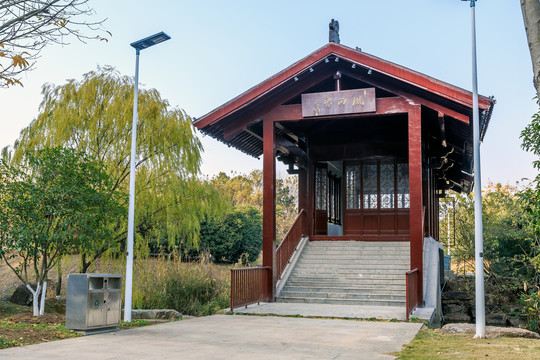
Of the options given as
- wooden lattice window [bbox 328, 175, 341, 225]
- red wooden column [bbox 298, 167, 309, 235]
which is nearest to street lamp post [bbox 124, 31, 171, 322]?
red wooden column [bbox 298, 167, 309, 235]

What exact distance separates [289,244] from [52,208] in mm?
6727

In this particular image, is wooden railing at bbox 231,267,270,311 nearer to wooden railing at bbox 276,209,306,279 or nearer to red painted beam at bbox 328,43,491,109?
wooden railing at bbox 276,209,306,279

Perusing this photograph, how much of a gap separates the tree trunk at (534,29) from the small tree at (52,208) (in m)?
9.12

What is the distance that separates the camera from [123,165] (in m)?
15.5

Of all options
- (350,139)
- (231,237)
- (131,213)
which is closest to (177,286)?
(131,213)

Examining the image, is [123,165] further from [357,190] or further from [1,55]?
[1,55]

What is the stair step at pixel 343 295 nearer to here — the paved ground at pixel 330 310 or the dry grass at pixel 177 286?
the paved ground at pixel 330 310

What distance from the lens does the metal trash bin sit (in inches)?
349

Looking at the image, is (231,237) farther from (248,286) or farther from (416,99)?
(416,99)

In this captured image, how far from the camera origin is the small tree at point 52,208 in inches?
447

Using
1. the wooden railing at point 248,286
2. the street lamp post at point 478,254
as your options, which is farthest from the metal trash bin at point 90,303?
the street lamp post at point 478,254

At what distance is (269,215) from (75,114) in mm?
6281

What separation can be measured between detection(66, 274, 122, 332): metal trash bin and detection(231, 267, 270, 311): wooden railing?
9.62 feet

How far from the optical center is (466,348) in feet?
25.7
